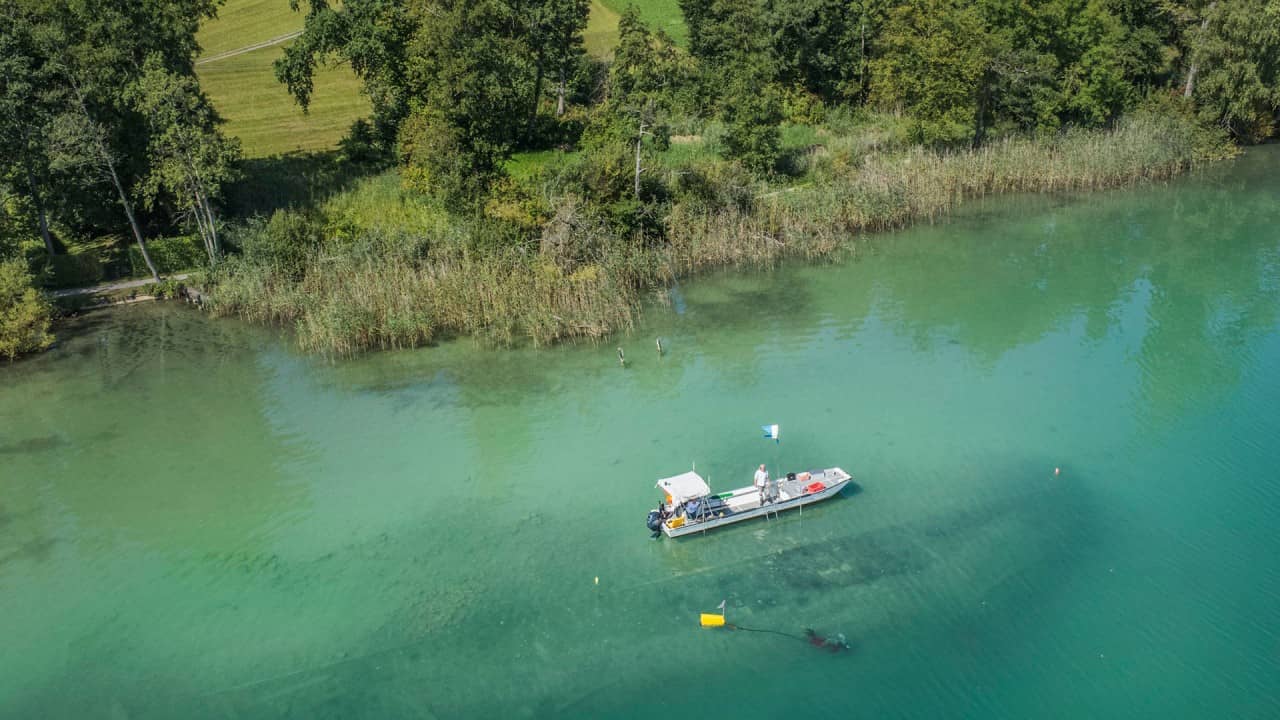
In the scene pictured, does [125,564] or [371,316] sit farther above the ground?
[371,316]

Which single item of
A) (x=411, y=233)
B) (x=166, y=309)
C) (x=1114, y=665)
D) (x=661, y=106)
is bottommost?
(x=1114, y=665)

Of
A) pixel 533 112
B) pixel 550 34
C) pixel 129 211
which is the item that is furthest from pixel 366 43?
pixel 129 211

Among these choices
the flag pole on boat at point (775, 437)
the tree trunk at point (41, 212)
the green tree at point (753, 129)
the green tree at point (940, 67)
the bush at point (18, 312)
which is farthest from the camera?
the green tree at point (940, 67)

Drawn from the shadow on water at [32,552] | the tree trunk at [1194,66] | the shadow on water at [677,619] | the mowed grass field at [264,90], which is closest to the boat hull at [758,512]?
the shadow on water at [677,619]

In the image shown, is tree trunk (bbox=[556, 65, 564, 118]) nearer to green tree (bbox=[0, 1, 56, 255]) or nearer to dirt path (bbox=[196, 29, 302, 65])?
dirt path (bbox=[196, 29, 302, 65])

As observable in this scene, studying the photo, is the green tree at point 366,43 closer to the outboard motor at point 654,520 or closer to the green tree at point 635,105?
the green tree at point 635,105

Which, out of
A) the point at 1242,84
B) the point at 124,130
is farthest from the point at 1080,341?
the point at 124,130

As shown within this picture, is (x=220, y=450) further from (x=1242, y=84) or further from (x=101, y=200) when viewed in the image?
(x=1242, y=84)
